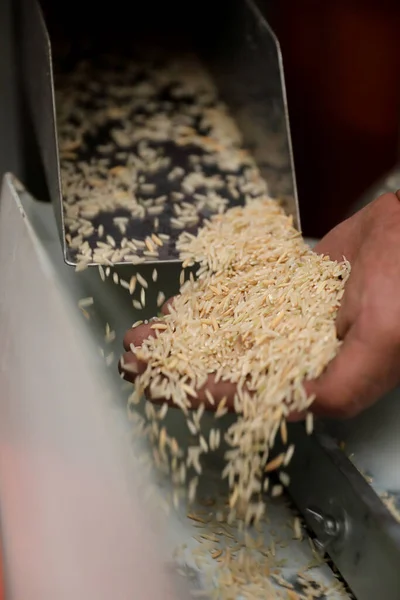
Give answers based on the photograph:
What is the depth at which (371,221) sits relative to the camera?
789mm

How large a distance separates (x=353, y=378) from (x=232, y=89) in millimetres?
689

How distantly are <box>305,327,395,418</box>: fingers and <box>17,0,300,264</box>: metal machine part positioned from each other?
14.0 inches

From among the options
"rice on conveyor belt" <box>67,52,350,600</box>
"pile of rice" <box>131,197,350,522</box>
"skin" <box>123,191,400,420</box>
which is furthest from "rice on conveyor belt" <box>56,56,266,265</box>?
"skin" <box>123,191,400,420</box>

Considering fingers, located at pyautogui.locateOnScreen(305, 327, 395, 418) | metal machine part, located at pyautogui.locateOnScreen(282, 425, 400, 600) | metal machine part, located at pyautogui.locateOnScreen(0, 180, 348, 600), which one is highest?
fingers, located at pyautogui.locateOnScreen(305, 327, 395, 418)

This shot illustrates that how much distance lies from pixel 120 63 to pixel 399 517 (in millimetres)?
937

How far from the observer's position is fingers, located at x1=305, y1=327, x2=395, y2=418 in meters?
0.64

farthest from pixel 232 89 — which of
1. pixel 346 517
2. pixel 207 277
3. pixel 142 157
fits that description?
pixel 346 517

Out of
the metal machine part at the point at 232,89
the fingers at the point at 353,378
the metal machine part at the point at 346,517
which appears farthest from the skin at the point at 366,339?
the metal machine part at the point at 232,89

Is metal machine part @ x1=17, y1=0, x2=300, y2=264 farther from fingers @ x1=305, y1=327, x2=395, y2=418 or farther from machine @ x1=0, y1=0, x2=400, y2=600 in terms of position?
fingers @ x1=305, y1=327, x2=395, y2=418

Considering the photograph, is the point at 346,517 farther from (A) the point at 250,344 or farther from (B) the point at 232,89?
(B) the point at 232,89

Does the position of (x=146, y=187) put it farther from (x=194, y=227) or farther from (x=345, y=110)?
(x=345, y=110)

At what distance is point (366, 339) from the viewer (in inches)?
25.4

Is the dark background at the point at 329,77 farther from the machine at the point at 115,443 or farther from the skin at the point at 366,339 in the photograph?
the skin at the point at 366,339

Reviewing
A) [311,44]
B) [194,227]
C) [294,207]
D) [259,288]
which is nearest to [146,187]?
[194,227]
